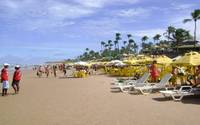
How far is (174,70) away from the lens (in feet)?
59.5

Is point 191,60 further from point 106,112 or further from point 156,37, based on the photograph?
point 156,37

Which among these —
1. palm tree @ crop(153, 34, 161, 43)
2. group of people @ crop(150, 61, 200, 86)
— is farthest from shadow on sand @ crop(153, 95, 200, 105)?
palm tree @ crop(153, 34, 161, 43)

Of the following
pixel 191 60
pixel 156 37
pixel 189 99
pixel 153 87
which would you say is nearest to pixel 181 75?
pixel 153 87

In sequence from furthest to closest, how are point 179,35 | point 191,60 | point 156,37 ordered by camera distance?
point 156,37 < point 179,35 < point 191,60

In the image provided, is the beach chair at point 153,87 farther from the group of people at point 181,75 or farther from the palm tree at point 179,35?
the palm tree at point 179,35

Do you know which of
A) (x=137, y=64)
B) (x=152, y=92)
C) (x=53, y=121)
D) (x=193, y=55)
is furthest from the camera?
(x=137, y=64)

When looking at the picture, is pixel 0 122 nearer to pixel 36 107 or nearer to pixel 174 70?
pixel 36 107

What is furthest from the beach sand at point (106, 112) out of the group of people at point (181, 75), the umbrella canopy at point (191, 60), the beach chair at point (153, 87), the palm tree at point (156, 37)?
the palm tree at point (156, 37)

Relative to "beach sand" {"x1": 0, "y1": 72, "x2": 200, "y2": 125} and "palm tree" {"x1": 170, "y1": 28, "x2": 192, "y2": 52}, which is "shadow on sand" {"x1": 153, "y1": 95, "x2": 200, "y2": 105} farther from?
"palm tree" {"x1": 170, "y1": 28, "x2": 192, "y2": 52}

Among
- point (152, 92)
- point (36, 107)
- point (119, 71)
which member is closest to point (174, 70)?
point (152, 92)

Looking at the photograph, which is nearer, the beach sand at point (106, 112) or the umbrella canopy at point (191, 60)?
the beach sand at point (106, 112)

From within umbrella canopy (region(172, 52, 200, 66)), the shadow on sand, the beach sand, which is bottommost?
the beach sand

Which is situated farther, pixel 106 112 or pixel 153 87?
pixel 153 87

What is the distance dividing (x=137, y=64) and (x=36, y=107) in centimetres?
2013
